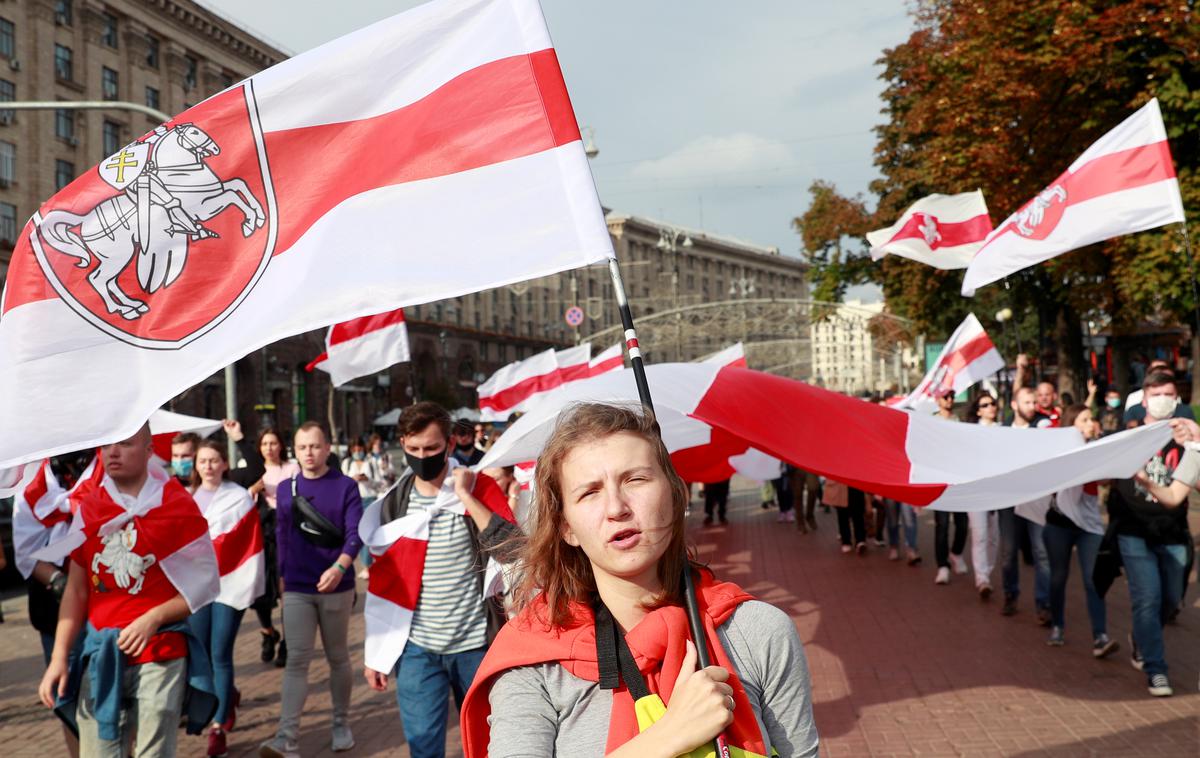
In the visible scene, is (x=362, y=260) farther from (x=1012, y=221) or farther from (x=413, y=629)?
(x=1012, y=221)

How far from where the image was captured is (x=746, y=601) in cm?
220

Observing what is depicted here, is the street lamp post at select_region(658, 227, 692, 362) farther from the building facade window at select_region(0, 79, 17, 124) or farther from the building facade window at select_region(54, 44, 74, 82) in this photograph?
the building facade window at select_region(0, 79, 17, 124)

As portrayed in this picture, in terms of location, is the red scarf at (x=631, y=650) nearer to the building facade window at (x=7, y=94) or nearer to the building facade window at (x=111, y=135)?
the building facade window at (x=7, y=94)

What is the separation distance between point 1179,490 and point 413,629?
4546mm

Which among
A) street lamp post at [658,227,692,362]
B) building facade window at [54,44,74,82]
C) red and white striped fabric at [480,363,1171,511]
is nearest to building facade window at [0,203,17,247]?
building facade window at [54,44,74,82]

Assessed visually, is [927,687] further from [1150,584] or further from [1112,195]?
[1112,195]

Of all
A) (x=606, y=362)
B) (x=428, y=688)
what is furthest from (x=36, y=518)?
(x=606, y=362)

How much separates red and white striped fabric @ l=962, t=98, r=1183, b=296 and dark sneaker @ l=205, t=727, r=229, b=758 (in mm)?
6136

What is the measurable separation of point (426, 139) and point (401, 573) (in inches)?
89.2

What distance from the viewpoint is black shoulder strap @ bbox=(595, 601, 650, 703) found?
6.62 feet

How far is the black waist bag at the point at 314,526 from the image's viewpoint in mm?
6254

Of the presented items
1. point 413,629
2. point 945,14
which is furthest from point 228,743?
point 945,14

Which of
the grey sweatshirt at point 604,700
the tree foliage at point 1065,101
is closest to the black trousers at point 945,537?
the tree foliage at point 1065,101

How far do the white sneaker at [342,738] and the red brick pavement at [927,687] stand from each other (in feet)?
0.27
